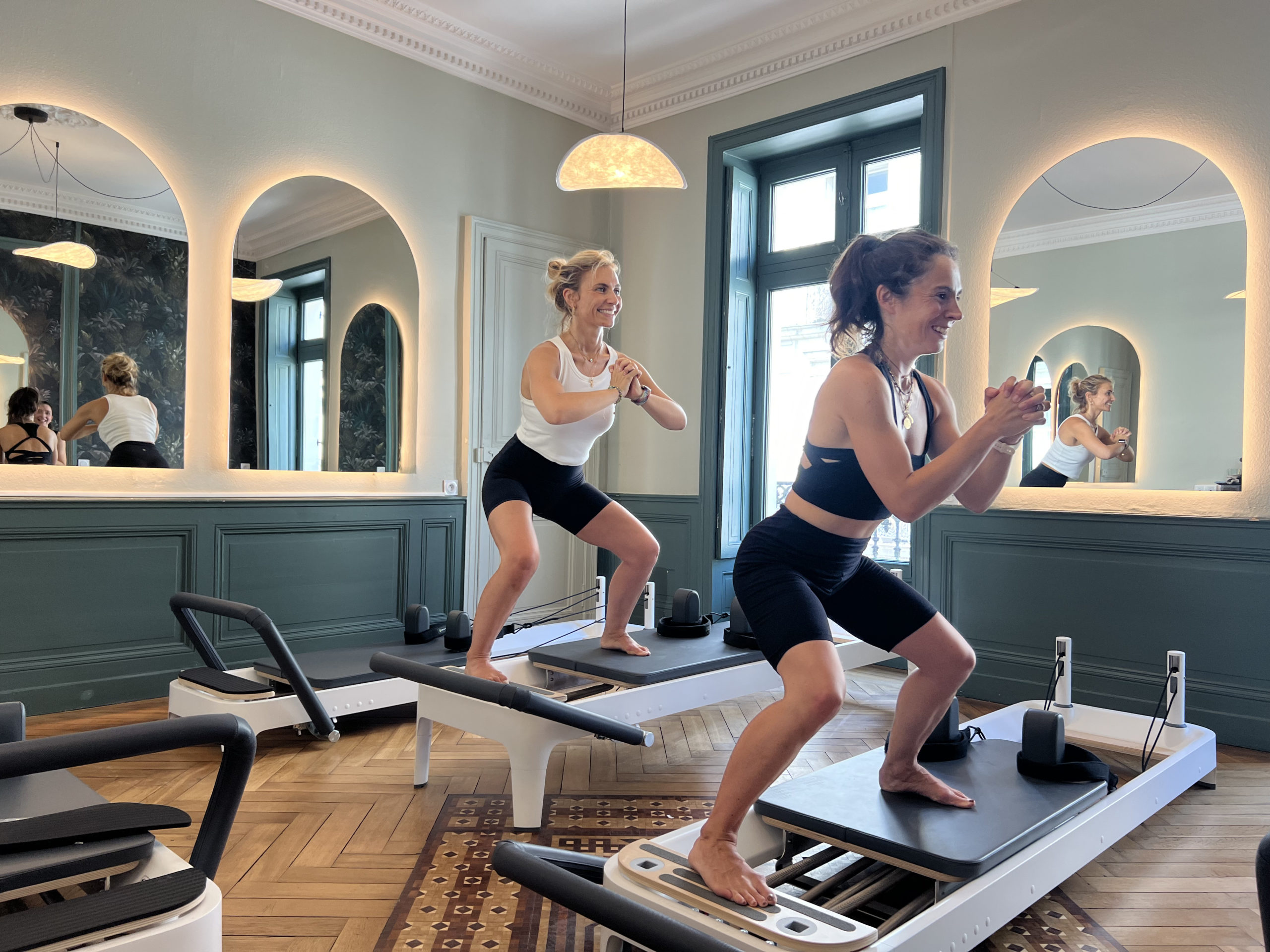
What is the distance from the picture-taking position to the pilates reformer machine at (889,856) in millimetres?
1374

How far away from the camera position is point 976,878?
5.37ft

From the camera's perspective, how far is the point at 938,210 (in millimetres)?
4297

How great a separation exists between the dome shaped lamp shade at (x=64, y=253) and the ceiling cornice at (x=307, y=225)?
2.01ft

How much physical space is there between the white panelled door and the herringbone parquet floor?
5.70 ft

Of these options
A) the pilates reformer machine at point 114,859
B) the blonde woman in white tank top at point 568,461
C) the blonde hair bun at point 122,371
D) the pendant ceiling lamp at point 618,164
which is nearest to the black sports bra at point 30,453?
the blonde hair bun at point 122,371

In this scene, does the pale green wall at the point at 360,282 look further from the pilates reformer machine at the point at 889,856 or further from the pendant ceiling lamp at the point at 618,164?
the pilates reformer machine at the point at 889,856

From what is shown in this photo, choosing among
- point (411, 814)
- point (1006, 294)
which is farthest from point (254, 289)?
point (1006, 294)

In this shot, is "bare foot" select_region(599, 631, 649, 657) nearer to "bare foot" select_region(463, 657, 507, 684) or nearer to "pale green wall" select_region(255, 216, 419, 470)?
"bare foot" select_region(463, 657, 507, 684)

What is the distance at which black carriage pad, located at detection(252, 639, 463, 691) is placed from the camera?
3.10 metres

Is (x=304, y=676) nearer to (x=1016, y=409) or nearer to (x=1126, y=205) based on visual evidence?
(x=1016, y=409)

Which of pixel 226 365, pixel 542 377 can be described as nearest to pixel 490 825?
pixel 542 377

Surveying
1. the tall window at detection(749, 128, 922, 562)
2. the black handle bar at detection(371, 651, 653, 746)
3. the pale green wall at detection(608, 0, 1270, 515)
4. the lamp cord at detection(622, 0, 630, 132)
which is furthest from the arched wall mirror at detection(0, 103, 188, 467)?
the tall window at detection(749, 128, 922, 562)

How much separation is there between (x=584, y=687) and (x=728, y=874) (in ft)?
5.68

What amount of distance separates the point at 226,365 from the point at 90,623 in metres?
1.23
